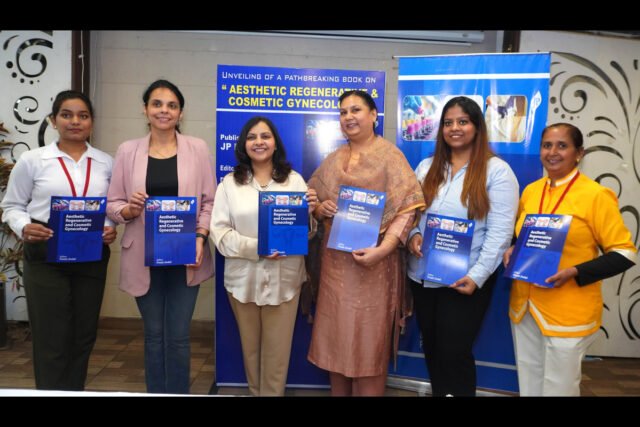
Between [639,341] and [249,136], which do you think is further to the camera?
[639,341]

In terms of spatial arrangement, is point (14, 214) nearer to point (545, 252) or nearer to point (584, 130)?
point (545, 252)

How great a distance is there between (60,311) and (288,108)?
172 centimetres

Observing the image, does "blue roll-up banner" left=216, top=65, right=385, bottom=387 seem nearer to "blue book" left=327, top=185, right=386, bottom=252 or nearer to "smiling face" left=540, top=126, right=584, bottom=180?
"blue book" left=327, top=185, right=386, bottom=252

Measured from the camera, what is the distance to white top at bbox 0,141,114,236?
2.31m

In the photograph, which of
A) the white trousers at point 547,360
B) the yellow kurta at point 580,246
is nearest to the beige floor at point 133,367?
the white trousers at point 547,360

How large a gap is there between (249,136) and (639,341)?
379 centimetres

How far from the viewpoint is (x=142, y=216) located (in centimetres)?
237

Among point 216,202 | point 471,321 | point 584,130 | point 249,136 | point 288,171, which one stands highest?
point 584,130

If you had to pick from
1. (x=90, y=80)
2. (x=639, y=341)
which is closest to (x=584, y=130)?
(x=639, y=341)

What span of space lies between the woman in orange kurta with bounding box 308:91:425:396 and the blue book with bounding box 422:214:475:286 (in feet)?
0.53

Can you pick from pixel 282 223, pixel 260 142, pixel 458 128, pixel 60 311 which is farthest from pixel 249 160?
pixel 60 311

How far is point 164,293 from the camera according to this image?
2453 millimetres

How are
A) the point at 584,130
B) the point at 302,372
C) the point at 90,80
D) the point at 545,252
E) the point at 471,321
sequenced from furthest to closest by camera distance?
the point at 90,80 < the point at 584,130 < the point at 302,372 < the point at 471,321 < the point at 545,252

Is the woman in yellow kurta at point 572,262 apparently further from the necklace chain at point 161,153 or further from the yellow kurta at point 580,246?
the necklace chain at point 161,153
